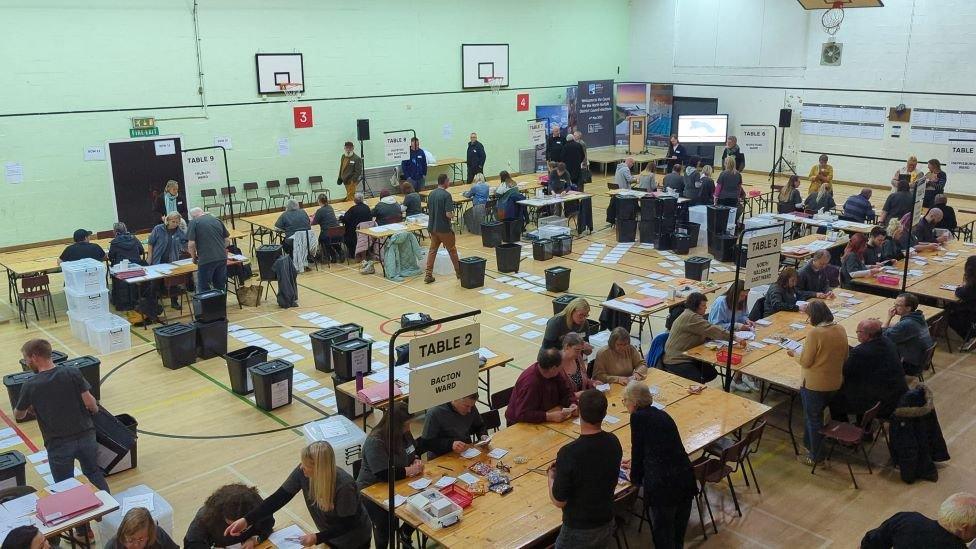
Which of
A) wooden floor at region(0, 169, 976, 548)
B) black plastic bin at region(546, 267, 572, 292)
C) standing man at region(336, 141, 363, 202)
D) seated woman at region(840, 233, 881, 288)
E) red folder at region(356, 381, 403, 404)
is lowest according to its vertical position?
wooden floor at region(0, 169, 976, 548)

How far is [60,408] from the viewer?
6.19m

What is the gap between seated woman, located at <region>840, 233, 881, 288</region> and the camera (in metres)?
10.7

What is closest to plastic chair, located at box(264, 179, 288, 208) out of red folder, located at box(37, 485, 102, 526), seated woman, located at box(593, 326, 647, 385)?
seated woman, located at box(593, 326, 647, 385)

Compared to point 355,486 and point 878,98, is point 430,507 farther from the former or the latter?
point 878,98

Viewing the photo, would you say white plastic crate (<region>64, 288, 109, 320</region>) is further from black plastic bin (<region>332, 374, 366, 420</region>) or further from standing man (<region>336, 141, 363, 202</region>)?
standing man (<region>336, 141, 363, 202</region>)

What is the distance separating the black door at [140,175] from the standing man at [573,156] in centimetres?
867

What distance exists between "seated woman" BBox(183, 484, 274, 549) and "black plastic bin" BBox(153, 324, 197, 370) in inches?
210

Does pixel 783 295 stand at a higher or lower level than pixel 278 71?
lower

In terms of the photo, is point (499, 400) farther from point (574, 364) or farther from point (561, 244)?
point (561, 244)

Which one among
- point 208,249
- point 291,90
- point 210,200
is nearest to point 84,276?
point 208,249

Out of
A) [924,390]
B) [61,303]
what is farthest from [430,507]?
[61,303]

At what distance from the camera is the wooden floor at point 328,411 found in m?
6.65

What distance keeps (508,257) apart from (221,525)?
30.9 feet

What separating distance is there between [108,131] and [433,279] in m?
7.84
